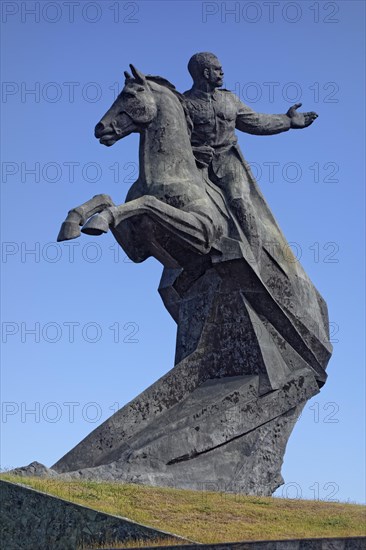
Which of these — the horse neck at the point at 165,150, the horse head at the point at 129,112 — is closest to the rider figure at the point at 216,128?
the horse neck at the point at 165,150

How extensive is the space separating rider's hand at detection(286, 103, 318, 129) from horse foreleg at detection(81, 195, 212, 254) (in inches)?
117

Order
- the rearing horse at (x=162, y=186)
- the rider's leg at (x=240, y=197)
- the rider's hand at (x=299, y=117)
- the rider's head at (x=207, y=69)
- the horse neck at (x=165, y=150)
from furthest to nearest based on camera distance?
the rider's hand at (x=299, y=117) < the rider's head at (x=207, y=69) < the rider's leg at (x=240, y=197) < the horse neck at (x=165, y=150) < the rearing horse at (x=162, y=186)

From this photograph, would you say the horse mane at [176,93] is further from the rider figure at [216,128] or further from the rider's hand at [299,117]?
the rider's hand at [299,117]

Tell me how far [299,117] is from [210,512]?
7017 millimetres

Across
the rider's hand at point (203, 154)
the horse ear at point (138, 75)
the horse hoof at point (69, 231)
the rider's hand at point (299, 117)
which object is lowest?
the horse hoof at point (69, 231)

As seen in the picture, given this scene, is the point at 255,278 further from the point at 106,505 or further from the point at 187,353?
the point at 106,505

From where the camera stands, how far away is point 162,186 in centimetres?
1517

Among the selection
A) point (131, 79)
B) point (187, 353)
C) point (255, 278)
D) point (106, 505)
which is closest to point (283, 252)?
point (255, 278)

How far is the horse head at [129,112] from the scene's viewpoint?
15.4 metres


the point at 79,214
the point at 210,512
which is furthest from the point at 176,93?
the point at 210,512

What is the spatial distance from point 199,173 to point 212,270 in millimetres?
1279

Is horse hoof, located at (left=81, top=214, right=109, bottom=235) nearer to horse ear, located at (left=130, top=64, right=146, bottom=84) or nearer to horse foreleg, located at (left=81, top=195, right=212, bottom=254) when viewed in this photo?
horse foreleg, located at (left=81, top=195, right=212, bottom=254)

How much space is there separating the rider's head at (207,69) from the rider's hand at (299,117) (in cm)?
→ 143

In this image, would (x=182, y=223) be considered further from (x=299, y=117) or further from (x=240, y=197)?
(x=299, y=117)
